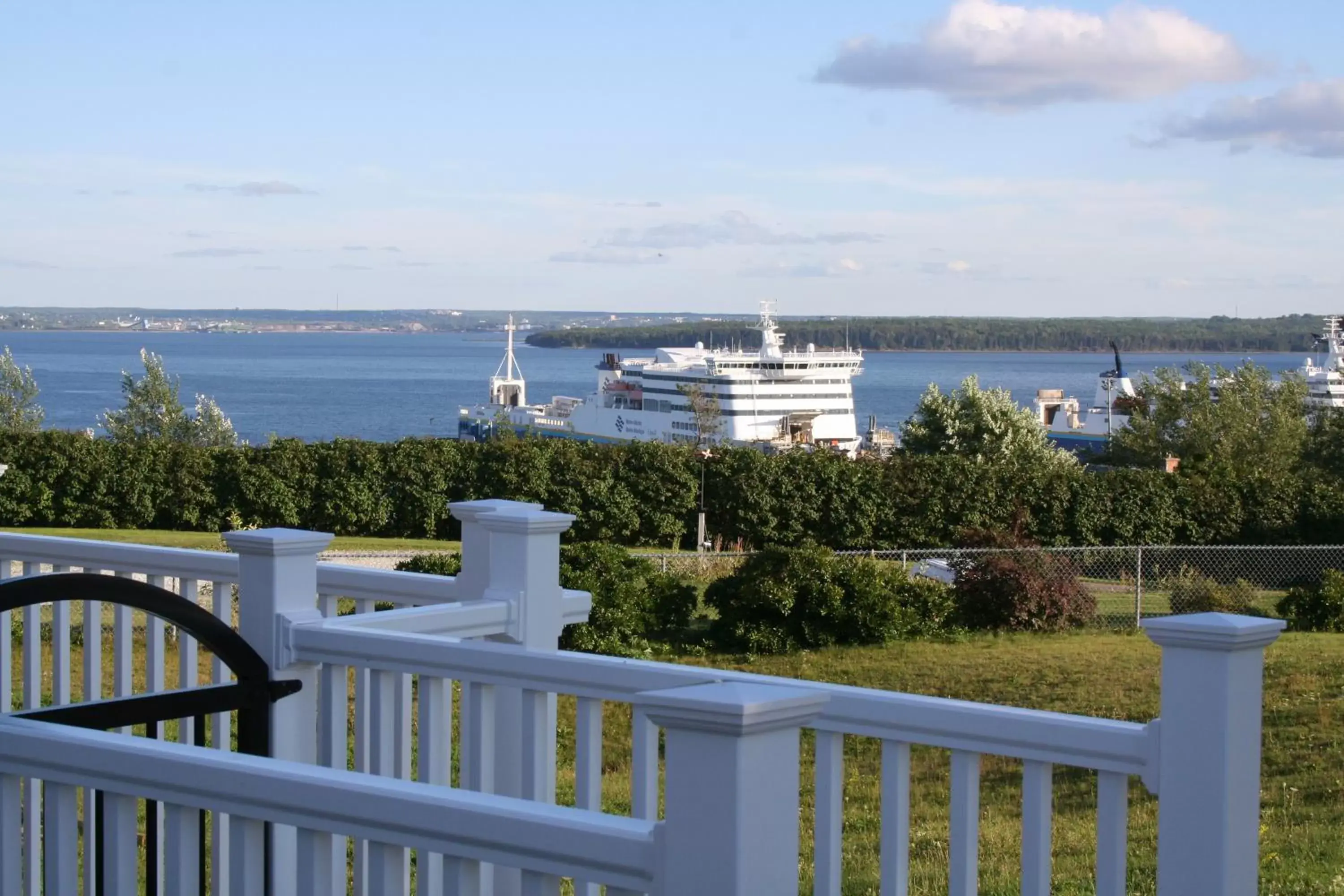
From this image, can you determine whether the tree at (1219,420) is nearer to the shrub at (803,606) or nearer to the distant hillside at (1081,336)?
the shrub at (803,606)

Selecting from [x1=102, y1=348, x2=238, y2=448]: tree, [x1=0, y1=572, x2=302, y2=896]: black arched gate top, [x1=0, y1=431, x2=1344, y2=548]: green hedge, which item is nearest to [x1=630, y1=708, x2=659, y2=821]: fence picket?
[x1=0, y1=572, x2=302, y2=896]: black arched gate top

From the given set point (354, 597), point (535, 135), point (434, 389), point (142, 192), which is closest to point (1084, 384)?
point (434, 389)

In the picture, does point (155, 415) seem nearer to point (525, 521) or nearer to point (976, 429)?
point (976, 429)

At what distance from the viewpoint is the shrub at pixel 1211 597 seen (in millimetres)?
16094

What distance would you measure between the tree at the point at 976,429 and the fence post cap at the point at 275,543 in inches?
1504

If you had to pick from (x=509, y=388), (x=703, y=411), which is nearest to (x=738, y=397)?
(x=703, y=411)

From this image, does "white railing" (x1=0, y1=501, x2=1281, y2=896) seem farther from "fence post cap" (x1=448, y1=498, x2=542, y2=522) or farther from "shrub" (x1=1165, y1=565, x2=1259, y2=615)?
"shrub" (x1=1165, y1=565, x2=1259, y2=615)

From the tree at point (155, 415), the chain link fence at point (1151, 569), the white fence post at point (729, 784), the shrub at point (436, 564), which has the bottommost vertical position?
the chain link fence at point (1151, 569)

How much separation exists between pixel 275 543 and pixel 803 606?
11577 millimetres

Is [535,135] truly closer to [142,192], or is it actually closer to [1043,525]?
[142,192]

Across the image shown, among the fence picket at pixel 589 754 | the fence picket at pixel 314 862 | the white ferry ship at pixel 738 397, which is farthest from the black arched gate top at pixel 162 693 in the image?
the white ferry ship at pixel 738 397

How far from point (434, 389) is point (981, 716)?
136325mm

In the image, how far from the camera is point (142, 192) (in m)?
54.3

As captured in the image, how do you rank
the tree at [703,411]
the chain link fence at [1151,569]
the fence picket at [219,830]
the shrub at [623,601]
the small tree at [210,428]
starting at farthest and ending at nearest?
the tree at [703,411] < the small tree at [210,428] < the chain link fence at [1151,569] < the shrub at [623,601] < the fence picket at [219,830]
